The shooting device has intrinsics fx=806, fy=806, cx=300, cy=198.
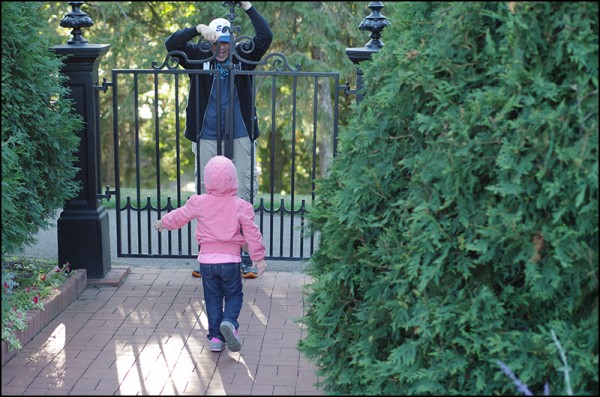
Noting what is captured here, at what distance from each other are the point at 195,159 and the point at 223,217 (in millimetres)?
2223

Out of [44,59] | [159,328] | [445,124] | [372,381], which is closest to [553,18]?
[445,124]

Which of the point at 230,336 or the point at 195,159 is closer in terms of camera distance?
the point at 230,336

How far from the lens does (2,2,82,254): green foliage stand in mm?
5488

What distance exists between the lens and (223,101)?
270 inches

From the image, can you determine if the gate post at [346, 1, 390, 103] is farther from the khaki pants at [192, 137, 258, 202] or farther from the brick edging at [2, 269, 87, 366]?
the brick edging at [2, 269, 87, 366]

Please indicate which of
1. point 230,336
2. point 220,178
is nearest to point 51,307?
point 230,336

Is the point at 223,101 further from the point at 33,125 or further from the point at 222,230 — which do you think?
the point at 222,230

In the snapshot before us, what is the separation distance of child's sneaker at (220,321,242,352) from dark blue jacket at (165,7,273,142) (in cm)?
220

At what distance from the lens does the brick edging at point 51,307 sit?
5155 mm

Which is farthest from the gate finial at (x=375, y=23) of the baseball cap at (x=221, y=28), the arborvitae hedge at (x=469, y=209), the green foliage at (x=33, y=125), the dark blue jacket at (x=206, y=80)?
the green foliage at (x=33, y=125)

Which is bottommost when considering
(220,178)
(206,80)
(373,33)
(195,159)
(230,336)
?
(230,336)

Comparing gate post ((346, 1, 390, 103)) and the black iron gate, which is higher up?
gate post ((346, 1, 390, 103))

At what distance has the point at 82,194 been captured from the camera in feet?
21.9

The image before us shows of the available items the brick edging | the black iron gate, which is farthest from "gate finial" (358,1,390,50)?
the brick edging
